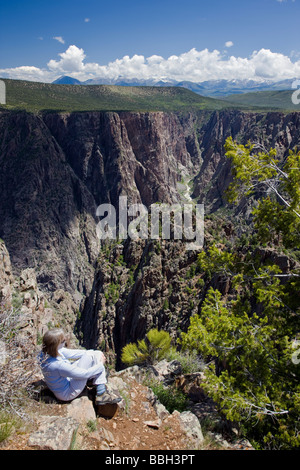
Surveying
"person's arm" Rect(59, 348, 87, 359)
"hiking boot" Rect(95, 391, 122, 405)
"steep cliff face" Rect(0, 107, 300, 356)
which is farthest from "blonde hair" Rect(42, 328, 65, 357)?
"steep cliff face" Rect(0, 107, 300, 356)

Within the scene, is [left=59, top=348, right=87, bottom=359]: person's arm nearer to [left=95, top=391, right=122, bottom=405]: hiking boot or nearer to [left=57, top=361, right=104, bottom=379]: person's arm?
[left=57, top=361, right=104, bottom=379]: person's arm

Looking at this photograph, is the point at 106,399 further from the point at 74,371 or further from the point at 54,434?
the point at 54,434

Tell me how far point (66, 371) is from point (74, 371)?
0.16 m

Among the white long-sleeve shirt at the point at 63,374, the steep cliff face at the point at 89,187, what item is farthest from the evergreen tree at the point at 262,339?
the steep cliff face at the point at 89,187

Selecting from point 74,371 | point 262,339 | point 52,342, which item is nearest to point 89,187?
point 262,339

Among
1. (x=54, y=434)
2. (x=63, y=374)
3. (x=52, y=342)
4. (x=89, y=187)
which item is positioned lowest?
(x=89, y=187)

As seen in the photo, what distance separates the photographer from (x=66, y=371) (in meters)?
6.19

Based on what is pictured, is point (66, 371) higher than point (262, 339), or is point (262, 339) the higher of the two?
point (66, 371)

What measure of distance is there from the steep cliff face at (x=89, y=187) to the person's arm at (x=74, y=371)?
27.8 m

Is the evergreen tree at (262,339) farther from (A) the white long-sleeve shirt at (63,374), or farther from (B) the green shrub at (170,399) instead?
(A) the white long-sleeve shirt at (63,374)

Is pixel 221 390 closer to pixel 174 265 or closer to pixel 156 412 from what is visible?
pixel 156 412

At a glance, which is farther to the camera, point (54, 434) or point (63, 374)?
point (63, 374)

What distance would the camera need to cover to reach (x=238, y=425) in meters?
7.58

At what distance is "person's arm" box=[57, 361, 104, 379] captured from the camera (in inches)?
243
